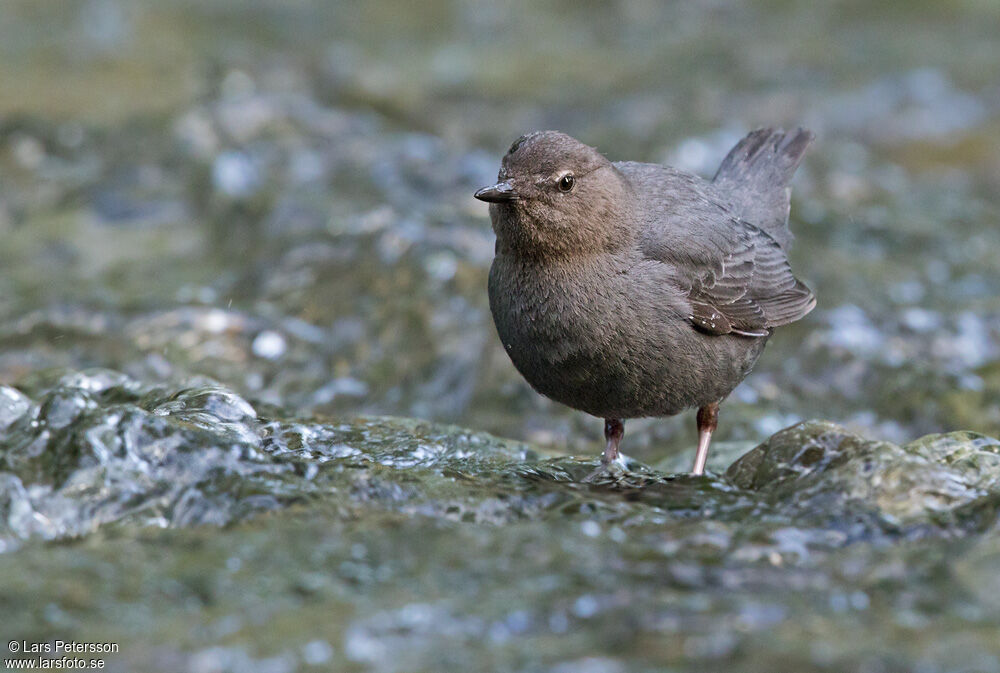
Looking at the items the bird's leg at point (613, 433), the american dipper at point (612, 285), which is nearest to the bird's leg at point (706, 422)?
the american dipper at point (612, 285)

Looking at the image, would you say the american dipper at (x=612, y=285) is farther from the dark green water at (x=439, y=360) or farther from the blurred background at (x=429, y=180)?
the blurred background at (x=429, y=180)

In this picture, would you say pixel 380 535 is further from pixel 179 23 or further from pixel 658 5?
pixel 658 5

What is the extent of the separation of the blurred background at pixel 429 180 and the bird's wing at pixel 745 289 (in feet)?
2.73

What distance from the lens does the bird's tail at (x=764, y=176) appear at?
215 inches

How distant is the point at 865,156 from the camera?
9.39 metres

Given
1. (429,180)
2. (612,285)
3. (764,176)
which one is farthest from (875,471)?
(429,180)

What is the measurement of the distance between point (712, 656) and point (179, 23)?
998cm

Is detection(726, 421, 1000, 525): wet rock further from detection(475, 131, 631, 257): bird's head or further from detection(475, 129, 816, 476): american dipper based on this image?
detection(475, 131, 631, 257): bird's head

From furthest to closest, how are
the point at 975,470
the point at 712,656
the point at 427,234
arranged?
the point at 427,234 < the point at 975,470 < the point at 712,656

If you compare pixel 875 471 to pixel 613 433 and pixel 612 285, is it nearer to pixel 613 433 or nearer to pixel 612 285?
pixel 612 285

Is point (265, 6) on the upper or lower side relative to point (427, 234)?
upper

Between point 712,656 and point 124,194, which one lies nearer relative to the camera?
point 712,656

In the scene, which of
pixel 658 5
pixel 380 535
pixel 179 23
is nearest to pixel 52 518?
pixel 380 535

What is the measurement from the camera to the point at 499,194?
4188 mm
